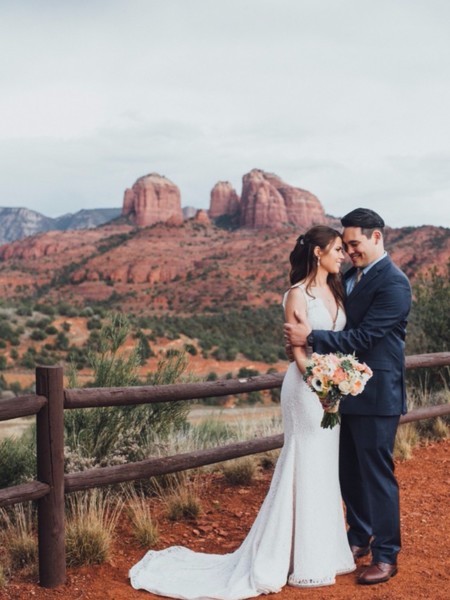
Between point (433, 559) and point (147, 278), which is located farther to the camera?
point (147, 278)

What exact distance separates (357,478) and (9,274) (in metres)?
96.0

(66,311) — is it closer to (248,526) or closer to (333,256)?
(248,526)

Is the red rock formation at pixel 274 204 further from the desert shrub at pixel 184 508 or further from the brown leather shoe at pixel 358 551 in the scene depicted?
the brown leather shoe at pixel 358 551

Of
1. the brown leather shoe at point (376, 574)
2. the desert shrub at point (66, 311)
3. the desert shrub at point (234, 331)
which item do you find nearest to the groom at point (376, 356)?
the brown leather shoe at point (376, 574)

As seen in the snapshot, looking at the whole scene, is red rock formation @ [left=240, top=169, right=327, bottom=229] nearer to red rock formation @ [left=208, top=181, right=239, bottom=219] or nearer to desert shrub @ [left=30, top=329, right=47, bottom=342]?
red rock formation @ [left=208, top=181, right=239, bottom=219]

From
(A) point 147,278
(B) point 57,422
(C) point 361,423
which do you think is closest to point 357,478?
(C) point 361,423

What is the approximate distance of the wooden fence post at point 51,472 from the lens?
429 cm

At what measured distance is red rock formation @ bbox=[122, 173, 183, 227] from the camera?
137 metres

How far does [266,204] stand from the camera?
120750 mm

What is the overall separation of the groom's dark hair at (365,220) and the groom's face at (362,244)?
0.03m

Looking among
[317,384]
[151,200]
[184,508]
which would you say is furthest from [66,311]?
[151,200]

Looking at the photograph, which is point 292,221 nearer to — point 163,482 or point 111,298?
point 111,298

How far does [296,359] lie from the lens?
4129 millimetres

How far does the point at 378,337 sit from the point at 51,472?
213 cm
